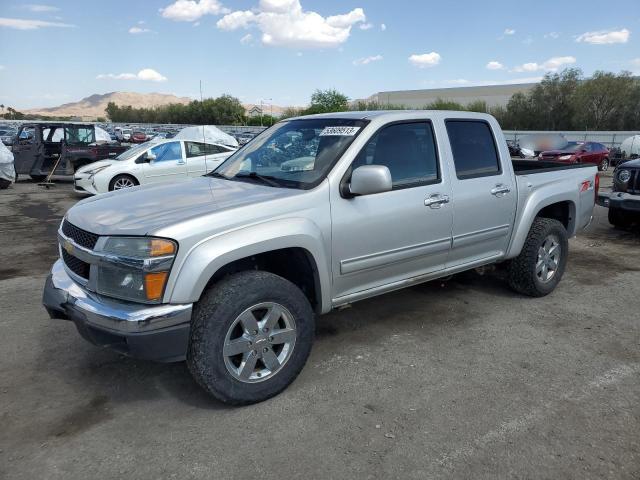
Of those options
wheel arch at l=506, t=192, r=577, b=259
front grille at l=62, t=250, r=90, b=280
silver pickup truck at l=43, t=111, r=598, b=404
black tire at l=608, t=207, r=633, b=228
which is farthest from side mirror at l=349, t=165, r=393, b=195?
black tire at l=608, t=207, r=633, b=228

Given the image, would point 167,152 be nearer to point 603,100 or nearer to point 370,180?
point 370,180

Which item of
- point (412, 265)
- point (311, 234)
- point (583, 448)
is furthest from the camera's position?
point (412, 265)

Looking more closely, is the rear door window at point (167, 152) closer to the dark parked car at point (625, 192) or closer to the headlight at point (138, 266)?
the dark parked car at point (625, 192)

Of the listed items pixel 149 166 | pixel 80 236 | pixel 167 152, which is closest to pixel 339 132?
pixel 80 236

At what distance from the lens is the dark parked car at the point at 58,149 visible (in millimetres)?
15234

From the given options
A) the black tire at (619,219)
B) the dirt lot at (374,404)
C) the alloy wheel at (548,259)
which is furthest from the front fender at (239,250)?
the black tire at (619,219)

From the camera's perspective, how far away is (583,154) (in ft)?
76.7

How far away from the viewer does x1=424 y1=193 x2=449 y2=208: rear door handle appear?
12.9ft

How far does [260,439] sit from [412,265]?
1.77m

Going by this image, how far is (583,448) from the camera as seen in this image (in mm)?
2783

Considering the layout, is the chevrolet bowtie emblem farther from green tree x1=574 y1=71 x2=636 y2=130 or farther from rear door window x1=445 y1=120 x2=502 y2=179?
green tree x1=574 y1=71 x2=636 y2=130

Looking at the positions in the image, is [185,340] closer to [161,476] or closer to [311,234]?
[161,476]

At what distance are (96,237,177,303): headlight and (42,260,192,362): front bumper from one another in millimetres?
77

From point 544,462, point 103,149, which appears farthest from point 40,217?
point 544,462
